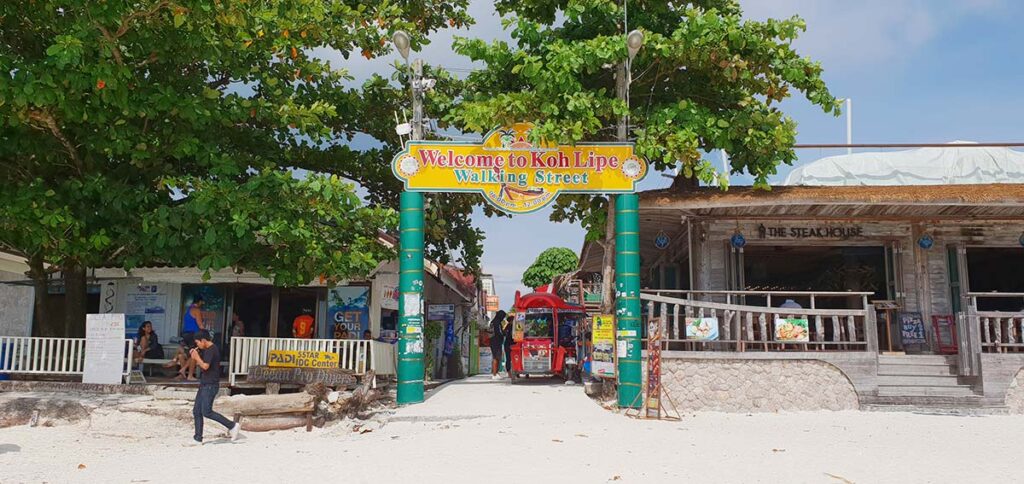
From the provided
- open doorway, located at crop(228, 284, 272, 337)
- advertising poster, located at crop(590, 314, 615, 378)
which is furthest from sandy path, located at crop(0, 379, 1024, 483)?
open doorway, located at crop(228, 284, 272, 337)

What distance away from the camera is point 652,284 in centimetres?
2070

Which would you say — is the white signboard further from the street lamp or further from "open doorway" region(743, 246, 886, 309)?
"open doorway" region(743, 246, 886, 309)

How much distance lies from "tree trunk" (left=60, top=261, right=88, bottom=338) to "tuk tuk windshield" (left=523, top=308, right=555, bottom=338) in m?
8.77

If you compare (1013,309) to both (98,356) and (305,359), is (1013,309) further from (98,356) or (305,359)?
(98,356)

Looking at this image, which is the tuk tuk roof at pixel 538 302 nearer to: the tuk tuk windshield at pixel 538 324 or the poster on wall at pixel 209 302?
the tuk tuk windshield at pixel 538 324

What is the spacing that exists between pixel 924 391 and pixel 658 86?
22.1 ft

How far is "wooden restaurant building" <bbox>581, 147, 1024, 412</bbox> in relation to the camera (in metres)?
12.0

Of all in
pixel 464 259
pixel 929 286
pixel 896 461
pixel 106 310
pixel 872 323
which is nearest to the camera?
pixel 896 461

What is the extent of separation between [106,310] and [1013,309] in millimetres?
19390

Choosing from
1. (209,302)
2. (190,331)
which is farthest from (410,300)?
(209,302)

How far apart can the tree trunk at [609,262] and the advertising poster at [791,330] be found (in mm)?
2659

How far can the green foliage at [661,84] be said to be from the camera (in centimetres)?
1214

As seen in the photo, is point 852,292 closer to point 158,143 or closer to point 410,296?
point 410,296

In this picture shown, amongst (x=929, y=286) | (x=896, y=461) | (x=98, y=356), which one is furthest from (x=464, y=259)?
(x=896, y=461)
